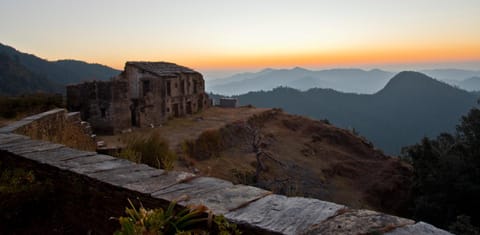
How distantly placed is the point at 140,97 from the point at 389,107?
6850 cm

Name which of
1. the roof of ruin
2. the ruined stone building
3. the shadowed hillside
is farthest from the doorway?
the shadowed hillside

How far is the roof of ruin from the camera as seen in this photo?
83.6 ft

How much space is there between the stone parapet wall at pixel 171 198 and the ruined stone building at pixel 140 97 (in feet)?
51.8

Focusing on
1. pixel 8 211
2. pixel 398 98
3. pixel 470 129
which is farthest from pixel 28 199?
pixel 398 98

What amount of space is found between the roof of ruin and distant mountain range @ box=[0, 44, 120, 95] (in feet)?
10.0

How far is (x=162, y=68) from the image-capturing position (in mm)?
27406

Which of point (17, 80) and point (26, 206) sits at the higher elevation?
point (26, 206)

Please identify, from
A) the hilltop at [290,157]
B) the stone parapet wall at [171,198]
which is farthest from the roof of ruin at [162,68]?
the stone parapet wall at [171,198]

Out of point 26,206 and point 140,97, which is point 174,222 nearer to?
point 26,206

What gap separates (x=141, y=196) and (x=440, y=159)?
16.2 metres

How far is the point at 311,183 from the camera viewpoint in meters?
18.9

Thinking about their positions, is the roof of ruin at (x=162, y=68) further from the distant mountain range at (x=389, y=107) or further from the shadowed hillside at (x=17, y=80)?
the distant mountain range at (x=389, y=107)

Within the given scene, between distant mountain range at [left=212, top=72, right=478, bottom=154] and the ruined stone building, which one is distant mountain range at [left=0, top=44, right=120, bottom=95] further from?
distant mountain range at [left=212, top=72, right=478, bottom=154]

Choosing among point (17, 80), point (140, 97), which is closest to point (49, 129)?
point (140, 97)
